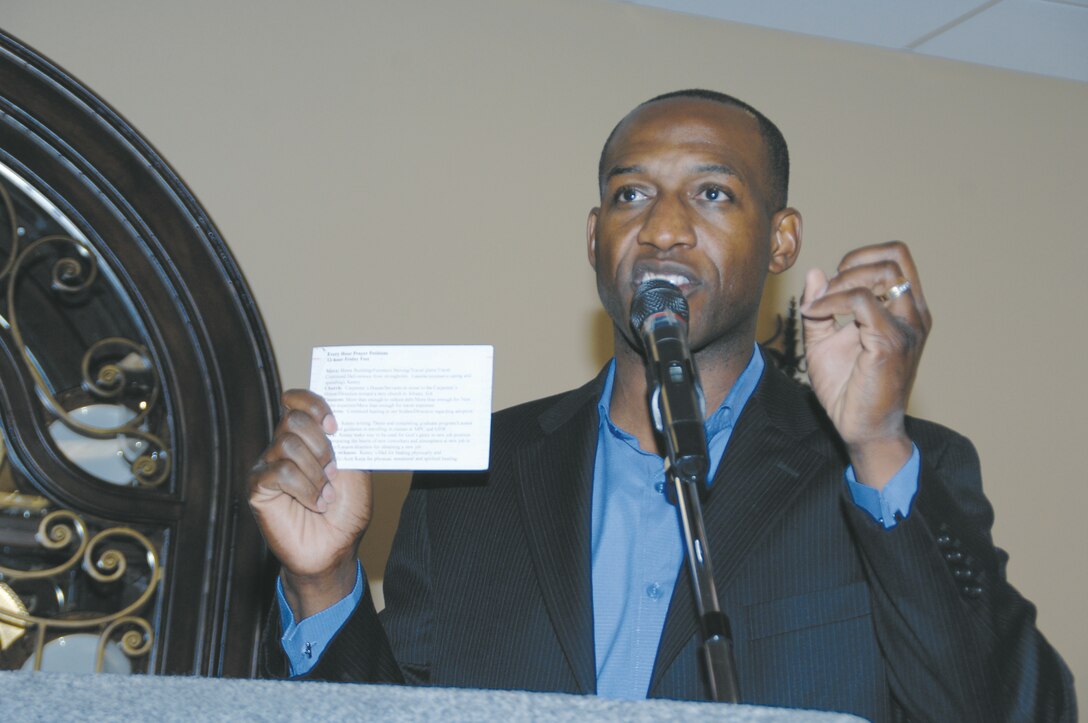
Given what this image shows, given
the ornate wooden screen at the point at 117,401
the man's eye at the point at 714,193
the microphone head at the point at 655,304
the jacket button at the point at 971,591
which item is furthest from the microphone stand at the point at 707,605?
the ornate wooden screen at the point at 117,401

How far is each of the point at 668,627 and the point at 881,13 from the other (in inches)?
96.7

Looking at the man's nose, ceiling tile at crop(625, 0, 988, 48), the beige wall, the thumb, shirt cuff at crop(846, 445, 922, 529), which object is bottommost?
shirt cuff at crop(846, 445, 922, 529)

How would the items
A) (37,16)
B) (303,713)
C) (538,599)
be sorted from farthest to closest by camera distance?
(37,16) → (538,599) → (303,713)

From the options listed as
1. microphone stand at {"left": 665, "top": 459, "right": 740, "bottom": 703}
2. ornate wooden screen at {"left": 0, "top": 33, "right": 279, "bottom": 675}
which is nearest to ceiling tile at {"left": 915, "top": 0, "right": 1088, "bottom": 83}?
ornate wooden screen at {"left": 0, "top": 33, "right": 279, "bottom": 675}

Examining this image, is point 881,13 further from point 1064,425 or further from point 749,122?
point 749,122

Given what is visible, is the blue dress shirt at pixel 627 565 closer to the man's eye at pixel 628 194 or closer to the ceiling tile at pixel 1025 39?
the man's eye at pixel 628 194

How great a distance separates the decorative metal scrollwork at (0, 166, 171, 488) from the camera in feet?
8.59

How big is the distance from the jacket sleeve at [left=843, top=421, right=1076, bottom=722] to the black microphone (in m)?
0.36

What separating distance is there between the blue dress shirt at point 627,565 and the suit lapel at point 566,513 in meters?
0.04

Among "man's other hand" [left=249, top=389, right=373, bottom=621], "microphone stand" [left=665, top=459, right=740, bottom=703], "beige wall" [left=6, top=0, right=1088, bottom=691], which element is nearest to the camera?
"microphone stand" [left=665, top=459, right=740, bottom=703]

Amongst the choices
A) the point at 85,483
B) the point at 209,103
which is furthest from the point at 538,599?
the point at 209,103

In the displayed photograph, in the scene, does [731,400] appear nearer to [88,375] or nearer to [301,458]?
[301,458]

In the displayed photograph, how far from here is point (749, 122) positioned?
202 centimetres

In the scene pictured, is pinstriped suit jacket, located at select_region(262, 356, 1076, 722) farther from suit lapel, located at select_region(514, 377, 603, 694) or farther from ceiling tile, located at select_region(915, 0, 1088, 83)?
ceiling tile, located at select_region(915, 0, 1088, 83)
